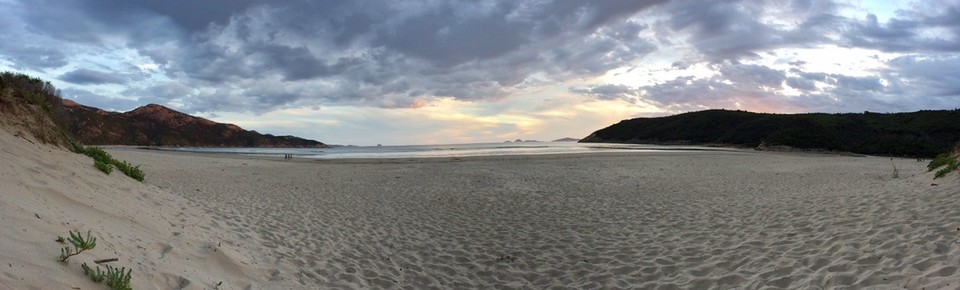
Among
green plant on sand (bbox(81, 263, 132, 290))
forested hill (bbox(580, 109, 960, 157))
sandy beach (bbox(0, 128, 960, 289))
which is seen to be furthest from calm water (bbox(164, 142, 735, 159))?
green plant on sand (bbox(81, 263, 132, 290))

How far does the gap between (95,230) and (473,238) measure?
670cm

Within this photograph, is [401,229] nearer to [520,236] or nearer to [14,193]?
[520,236]

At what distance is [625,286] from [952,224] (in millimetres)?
5875

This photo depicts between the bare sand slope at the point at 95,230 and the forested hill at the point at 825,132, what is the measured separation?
77.6 meters

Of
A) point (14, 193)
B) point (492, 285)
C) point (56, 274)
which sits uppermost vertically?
point (14, 193)

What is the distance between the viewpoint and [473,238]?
1041 centimetres

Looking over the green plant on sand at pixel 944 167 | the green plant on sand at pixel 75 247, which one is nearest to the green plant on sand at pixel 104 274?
the green plant on sand at pixel 75 247

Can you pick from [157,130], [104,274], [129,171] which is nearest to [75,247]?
[104,274]

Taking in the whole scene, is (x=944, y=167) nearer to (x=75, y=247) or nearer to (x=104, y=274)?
(x=104, y=274)

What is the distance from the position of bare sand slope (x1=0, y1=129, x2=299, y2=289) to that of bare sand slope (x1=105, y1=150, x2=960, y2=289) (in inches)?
32.7

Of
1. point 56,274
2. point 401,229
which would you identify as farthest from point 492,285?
point 56,274

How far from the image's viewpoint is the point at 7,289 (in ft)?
11.3

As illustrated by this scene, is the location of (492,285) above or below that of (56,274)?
below

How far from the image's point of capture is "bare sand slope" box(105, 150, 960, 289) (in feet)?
23.0
